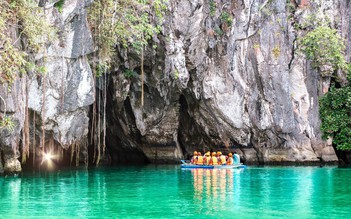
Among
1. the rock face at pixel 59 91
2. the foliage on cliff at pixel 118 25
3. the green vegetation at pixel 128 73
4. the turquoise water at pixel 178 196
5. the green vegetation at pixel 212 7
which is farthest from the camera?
the green vegetation at pixel 212 7

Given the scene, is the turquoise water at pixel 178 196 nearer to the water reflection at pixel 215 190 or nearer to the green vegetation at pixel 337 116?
the water reflection at pixel 215 190

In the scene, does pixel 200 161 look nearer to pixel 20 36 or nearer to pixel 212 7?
pixel 212 7

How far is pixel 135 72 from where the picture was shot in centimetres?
2311

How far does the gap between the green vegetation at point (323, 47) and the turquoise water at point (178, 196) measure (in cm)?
815

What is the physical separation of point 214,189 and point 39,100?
7057mm

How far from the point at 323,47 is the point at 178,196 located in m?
15.1

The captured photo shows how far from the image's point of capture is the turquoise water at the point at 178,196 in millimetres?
10656

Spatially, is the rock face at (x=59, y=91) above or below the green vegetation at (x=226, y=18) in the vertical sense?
below

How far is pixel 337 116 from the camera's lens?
84.2ft

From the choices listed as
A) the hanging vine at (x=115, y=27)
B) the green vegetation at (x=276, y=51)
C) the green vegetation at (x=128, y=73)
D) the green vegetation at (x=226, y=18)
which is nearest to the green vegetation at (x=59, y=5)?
the hanging vine at (x=115, y=27)

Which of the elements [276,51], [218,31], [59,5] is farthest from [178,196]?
[276,51]

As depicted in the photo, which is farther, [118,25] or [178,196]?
[118,25]

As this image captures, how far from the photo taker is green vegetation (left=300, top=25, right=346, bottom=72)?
25422 mm

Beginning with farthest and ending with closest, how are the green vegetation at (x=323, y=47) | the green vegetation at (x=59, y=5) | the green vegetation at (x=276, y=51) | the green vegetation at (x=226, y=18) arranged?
the green vegetation at (x=276, y=51), the green vegetation at (x=323, y=47), the green vegetation at (x=226, y=18), the green vegetation at (x=59, y=5)
